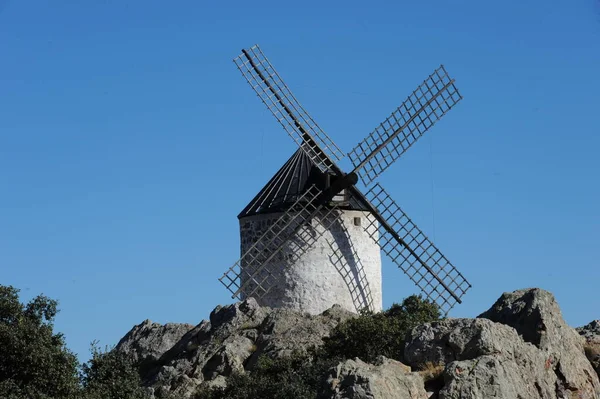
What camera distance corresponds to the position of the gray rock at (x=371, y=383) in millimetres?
16406

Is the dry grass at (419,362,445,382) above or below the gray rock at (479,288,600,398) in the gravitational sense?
below

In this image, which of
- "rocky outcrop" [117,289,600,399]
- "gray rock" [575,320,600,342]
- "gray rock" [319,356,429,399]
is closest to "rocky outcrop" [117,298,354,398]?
"rocky outcrop" [117,289,600,399]

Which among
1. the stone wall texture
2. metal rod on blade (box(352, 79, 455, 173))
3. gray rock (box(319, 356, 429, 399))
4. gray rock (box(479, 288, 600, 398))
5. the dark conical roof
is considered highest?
metal rod on blade (box(352, 79, 455, 173))

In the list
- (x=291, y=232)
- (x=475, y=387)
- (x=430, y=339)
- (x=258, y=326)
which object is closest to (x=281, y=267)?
(x=291, y=232)

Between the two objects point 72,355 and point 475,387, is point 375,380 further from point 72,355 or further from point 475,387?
point 72,355

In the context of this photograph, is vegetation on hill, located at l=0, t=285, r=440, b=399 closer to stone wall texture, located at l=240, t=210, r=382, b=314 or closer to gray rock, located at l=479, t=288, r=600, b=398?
gray rock, located at l=479, t=288, r=600, b=398

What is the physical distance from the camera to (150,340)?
31.7 meters

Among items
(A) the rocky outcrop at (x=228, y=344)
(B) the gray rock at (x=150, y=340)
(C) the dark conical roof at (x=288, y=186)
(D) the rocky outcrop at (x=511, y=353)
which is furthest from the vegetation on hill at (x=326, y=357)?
(B) the gray rock at (x=150, y=340)

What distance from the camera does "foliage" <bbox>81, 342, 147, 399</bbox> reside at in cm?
2427

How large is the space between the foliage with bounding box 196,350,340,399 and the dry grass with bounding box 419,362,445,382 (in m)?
1.69

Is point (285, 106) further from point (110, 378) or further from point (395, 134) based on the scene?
point (110, 378)

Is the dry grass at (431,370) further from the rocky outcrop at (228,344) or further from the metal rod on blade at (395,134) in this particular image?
the metal rod on blade at (395,134)

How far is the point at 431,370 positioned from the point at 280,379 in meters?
5.21

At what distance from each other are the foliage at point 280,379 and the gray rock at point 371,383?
9.40 ft
